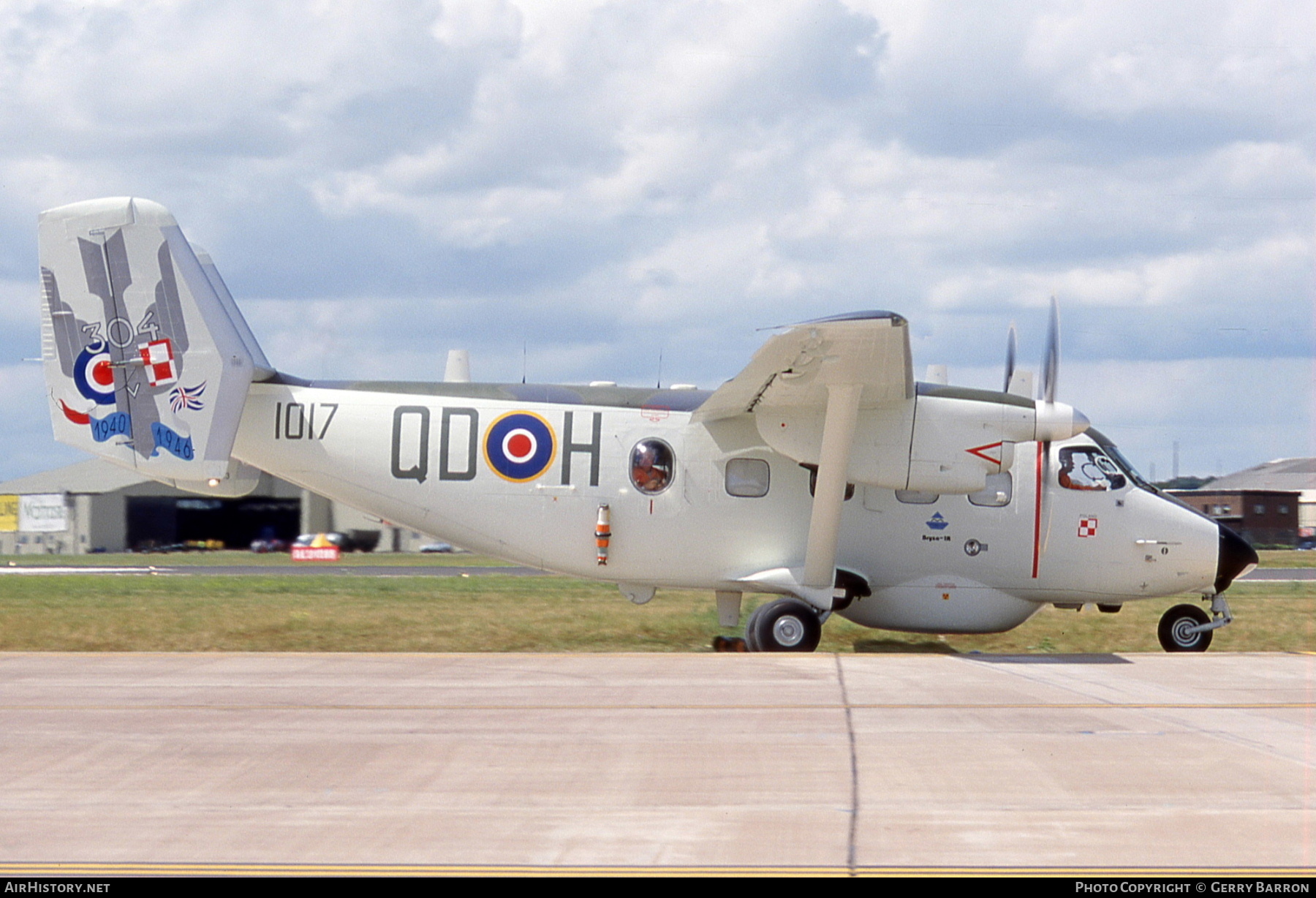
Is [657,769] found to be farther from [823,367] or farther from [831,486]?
[831,486]

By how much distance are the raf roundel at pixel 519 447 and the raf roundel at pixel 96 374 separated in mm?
4192

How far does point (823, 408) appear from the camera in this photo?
14.2 meters

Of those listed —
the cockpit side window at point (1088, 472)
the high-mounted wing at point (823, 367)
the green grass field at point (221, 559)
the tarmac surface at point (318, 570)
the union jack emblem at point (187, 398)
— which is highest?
the high-mounted wing at point (823, 367)

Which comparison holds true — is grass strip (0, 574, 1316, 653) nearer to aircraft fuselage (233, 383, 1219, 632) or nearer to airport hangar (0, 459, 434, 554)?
aircraft fuselage (233, 383, 1219, 632)

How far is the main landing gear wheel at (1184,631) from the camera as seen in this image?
1506cm

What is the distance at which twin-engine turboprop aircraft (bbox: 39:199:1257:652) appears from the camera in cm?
1432

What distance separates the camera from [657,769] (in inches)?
297

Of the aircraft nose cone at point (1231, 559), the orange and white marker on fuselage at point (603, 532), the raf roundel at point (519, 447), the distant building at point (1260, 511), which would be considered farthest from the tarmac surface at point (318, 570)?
the distant building at point (1260, 511)

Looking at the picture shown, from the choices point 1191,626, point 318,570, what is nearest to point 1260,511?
point 318,570

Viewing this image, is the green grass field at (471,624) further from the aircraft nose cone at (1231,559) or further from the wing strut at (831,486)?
the wing strut at (831,486)

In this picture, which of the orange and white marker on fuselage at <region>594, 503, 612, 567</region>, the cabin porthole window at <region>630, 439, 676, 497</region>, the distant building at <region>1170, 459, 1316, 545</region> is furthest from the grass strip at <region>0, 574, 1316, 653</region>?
the distant building at <region>1170, 459, 1316, 545</region>

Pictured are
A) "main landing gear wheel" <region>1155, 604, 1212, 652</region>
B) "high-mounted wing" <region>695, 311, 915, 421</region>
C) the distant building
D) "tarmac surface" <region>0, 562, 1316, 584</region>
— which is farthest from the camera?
the distant building

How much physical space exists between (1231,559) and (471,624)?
33.8ft

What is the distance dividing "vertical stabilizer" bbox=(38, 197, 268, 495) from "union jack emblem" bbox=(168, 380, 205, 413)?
1 centimetres
